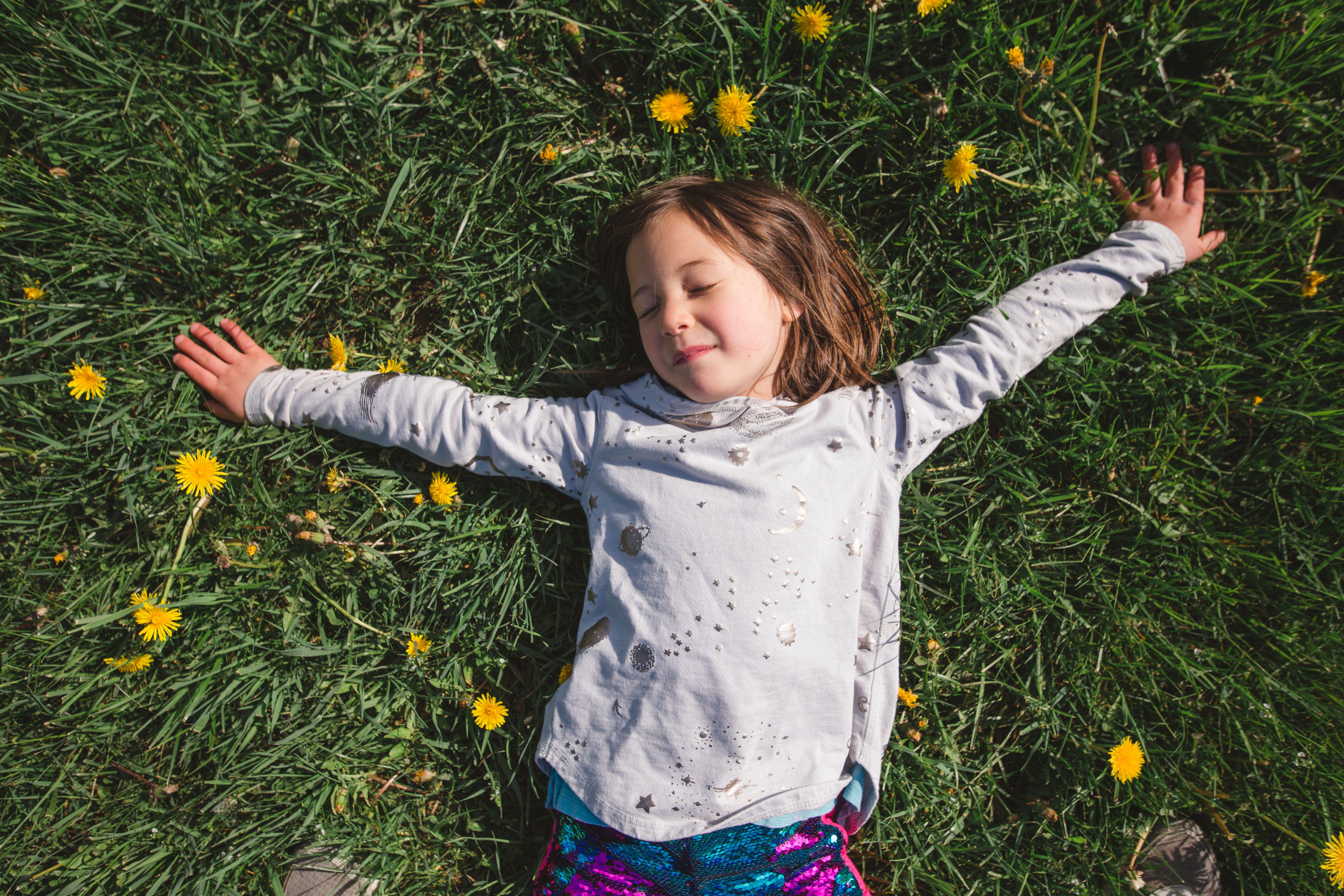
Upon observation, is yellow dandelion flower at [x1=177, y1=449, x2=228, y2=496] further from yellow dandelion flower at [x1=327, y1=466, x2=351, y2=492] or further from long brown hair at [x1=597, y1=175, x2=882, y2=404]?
long brown hair at [x1=597, y1=175, x2=882, y2=404]

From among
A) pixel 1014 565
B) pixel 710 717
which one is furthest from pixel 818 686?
pixel 1014 565

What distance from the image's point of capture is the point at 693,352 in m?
1.95

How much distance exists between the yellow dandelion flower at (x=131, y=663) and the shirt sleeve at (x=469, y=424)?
959 millimetres

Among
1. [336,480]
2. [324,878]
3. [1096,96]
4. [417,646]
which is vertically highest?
[1096,96]

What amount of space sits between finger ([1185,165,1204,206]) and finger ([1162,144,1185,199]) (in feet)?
0.05

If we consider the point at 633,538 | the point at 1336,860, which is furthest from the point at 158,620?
the point at 1336,860

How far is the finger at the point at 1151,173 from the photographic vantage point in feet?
7.75

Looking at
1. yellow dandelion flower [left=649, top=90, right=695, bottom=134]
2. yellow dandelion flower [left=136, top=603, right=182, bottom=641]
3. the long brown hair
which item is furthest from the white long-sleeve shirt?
yellow dandelion flower [left=649, top=90, right=695, bottom=134]

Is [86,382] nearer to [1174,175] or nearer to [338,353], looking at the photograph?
[338,353]

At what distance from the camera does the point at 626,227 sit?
223 cm

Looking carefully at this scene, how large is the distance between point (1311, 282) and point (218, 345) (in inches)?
143

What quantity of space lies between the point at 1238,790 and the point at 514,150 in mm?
3194

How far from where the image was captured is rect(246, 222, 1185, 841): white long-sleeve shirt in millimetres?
1954

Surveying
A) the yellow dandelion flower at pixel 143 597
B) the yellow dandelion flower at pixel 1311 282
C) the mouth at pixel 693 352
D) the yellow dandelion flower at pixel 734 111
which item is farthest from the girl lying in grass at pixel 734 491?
the yellow dandelion flower at pixel 143 597
